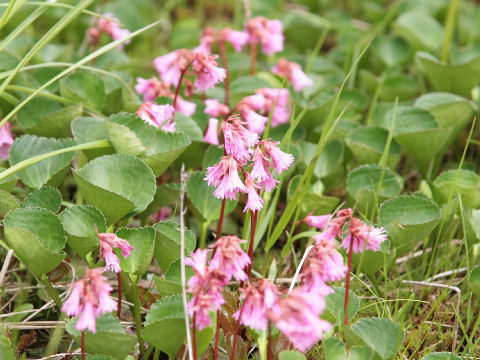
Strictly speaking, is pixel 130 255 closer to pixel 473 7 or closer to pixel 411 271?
pixel 411 271

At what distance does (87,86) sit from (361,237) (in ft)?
5.01

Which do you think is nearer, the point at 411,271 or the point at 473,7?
the point at 411,271

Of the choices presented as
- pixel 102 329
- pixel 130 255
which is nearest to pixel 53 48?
pixel 130 255

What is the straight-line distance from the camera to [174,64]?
2.65m

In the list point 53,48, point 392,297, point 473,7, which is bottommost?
point 392,297

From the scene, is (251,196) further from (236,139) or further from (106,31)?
(106,31)

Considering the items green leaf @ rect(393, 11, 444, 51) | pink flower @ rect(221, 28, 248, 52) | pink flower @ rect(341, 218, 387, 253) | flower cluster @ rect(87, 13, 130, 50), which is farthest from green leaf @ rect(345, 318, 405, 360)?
green leaf @ rect(393, 11, 444, 51)

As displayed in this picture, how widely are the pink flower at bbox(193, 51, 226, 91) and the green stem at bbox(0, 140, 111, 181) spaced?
16.8 inches

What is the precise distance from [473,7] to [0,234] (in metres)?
→ 3.46

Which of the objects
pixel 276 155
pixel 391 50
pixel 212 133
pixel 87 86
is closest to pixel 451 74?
pixel 391 50

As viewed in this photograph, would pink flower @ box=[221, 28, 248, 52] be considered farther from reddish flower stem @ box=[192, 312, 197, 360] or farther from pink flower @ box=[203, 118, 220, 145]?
reddish flower stem @ box=[192, 312, 197, 360]

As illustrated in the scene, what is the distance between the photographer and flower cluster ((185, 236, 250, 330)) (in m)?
1.46

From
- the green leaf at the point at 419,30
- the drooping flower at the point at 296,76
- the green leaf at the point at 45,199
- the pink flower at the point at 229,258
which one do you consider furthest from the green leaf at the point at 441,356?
the green leaf at the point at 419,30

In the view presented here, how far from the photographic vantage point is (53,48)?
3.37 metres
